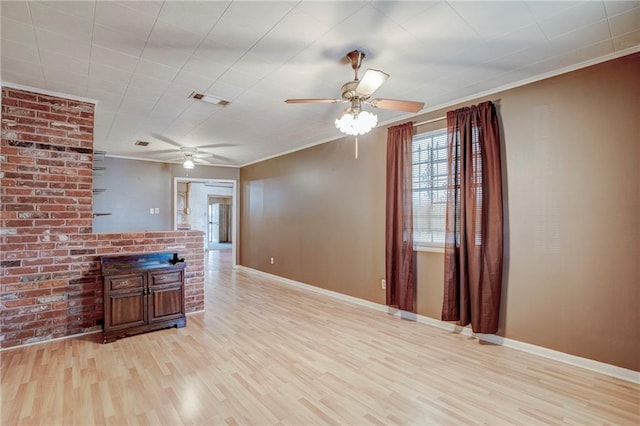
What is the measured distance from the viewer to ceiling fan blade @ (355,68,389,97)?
2090mm

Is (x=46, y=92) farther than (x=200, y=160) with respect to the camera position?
No

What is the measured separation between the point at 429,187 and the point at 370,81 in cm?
189

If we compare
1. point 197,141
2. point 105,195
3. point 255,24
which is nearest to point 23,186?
point 197,141

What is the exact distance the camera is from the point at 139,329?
3.27m

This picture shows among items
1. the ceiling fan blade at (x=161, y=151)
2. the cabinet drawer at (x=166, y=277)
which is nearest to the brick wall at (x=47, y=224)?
the cabinet drawer at (x=166, y=277)

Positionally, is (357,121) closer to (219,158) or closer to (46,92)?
(46,92)

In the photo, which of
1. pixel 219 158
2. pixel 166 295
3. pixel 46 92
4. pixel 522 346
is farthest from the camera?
pixel 219 158

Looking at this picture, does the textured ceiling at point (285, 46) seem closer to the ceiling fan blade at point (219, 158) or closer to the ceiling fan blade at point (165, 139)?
the ceiling fan blade at point (165, 139)

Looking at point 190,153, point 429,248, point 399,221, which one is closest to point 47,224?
point 190,153

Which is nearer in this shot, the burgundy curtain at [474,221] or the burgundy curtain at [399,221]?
the burgundy curtain at [474,221]

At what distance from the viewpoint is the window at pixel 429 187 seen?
11.7 feet

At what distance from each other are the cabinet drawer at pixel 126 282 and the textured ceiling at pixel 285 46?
1.96m

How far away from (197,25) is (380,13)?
48.9 inches

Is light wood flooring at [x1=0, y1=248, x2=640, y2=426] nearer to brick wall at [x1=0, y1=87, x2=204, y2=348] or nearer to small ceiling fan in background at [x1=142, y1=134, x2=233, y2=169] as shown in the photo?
brick wall at [x1=0, y1=87, x2=204, y2=348]
